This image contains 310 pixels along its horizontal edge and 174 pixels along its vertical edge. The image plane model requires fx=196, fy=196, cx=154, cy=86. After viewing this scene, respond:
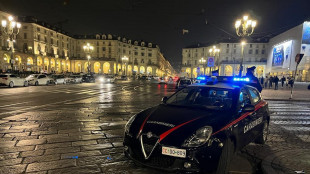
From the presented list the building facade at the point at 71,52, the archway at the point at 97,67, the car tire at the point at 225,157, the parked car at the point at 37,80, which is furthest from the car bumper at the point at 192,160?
the archway at the point at 97,67

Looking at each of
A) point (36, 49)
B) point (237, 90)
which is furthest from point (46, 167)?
point (36, 49)

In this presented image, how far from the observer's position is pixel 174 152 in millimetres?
2809

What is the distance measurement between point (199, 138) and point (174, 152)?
41 cm

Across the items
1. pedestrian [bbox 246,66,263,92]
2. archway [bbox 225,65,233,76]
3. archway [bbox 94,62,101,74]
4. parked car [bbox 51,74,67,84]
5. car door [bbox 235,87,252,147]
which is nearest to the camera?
car door [bbox 235,87,252,147]

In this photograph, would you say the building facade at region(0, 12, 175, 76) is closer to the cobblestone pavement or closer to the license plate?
the license plate

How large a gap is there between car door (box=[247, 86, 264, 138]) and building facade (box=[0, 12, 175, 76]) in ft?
170

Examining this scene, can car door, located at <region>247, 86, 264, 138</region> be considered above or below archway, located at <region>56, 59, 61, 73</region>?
below

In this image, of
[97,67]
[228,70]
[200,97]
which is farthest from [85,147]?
[97,67]

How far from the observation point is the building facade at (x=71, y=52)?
2334 inches

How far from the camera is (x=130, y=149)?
126 inches

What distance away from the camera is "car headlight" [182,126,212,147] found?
2801 mm

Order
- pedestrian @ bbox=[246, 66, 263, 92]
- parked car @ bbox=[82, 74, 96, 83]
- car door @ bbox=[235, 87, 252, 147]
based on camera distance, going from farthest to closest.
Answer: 1. parked car @ bbox=[82, 74, 96, 83]
2. pedestrian @ bbox=[246, 66, 263, 92]
3. car door @ bbox=[235, 87, 252, 147]

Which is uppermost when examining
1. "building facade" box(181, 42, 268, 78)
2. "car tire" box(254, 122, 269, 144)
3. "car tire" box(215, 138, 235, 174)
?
"building facade" box(181, 42, 268, 78)

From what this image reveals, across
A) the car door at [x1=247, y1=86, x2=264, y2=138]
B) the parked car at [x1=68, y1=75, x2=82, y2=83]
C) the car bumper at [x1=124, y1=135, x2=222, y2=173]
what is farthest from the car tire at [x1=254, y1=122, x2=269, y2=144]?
the parked car at [x1=68, y1=75, x2=82, y2=83]
